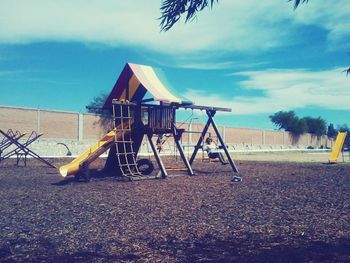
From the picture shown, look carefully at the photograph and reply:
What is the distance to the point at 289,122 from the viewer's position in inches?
3462

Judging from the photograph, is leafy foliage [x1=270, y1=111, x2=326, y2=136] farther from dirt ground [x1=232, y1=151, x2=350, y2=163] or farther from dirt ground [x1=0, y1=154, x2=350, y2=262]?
dirt ground [x1=0, y1=154, x2=350, y2=262]

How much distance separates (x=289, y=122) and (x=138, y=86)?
80817mm

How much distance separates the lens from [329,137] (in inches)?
3487

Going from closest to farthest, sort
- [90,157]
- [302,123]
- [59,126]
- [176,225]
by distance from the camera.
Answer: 1. [176,225]
2. [90,157]
3. [59,126]
4. [302,123]

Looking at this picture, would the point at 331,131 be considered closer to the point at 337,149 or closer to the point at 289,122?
the point at 289,122

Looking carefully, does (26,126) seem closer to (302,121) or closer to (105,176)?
(105,176)

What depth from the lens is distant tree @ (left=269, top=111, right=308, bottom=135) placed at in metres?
82.6

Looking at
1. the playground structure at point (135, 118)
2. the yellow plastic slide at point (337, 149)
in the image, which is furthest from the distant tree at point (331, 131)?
the playground structure at point (135, 118)

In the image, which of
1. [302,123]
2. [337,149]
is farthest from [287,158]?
[302,123]

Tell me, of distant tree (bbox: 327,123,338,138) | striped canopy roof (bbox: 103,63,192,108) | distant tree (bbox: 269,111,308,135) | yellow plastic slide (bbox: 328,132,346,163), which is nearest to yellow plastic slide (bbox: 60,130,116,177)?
striped canopy roof (bbox: 103,63,192,108)

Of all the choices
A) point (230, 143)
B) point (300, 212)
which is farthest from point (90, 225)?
point (230, 143)

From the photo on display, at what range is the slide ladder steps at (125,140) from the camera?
11351mm

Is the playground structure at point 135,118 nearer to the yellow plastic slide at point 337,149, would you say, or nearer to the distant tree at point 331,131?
the yellow plastic slide at point 337,149

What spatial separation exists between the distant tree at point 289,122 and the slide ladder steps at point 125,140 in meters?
71.1
